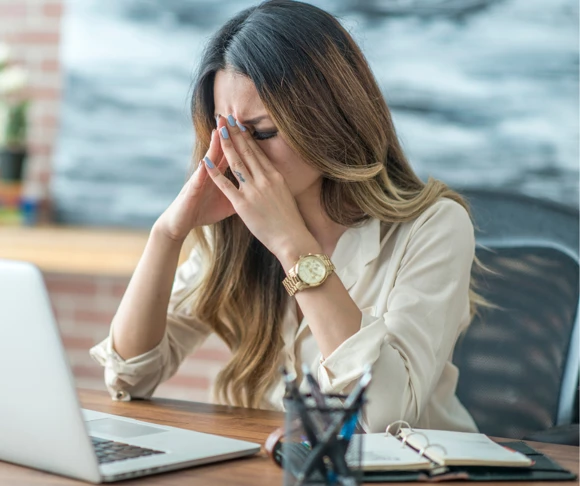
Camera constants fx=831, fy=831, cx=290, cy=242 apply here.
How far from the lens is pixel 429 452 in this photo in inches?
35.0

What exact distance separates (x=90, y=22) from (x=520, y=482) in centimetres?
246

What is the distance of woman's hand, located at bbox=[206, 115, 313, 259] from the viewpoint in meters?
1.28

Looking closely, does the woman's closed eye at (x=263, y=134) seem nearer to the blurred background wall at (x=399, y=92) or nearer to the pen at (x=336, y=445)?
the pen at (x=336, y=445)

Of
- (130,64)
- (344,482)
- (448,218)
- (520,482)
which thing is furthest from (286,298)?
(130,64)

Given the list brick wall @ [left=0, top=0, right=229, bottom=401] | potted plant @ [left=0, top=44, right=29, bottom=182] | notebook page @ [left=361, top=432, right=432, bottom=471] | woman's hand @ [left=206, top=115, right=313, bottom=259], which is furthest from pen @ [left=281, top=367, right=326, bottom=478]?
potted plant @ [left=0, top=44, right=29, bottom=182]

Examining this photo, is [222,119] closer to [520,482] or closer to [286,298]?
[286,298]

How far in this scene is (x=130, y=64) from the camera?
287 centimetres

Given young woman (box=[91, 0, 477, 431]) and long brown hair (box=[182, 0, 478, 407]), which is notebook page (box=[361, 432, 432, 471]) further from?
long brown hair (box=[182, 0, 478, 407])

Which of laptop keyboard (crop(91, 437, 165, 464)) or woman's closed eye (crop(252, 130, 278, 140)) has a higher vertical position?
woman's closed eye (crop(252, 130, 278, 140))

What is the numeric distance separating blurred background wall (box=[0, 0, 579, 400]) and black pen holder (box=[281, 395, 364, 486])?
1.85m

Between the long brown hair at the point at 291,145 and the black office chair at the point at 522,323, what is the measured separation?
10cm

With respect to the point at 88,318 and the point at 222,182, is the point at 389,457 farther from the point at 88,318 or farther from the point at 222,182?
the point at 88,318

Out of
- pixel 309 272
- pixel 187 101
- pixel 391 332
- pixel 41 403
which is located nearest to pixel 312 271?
pixel 309 272

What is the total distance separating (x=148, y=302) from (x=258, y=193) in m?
0.28
